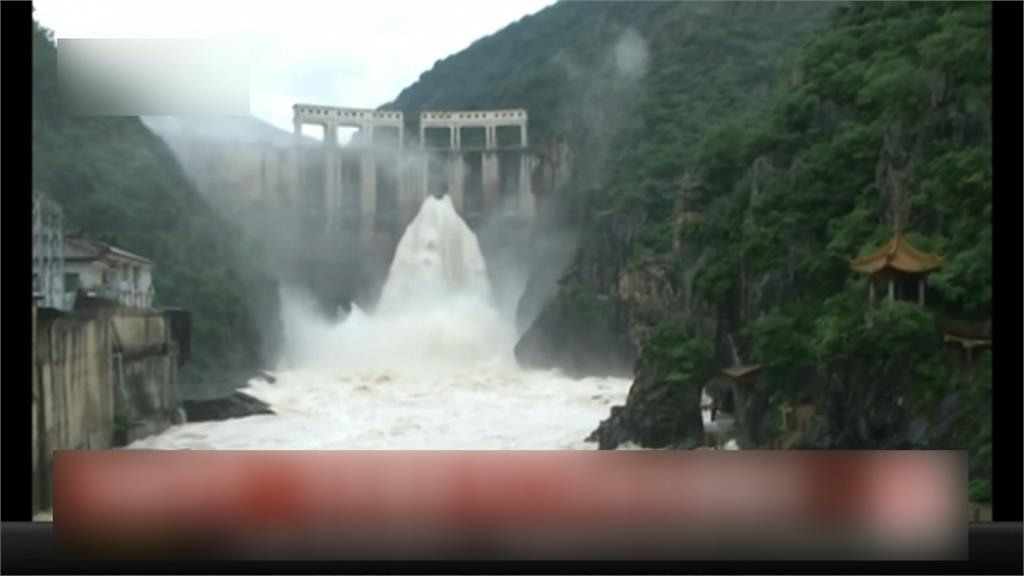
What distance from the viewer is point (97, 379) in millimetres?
6605

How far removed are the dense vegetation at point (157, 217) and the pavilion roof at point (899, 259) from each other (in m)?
3.24

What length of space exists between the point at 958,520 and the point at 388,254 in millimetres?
3348

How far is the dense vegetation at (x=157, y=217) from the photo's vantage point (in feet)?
21.6

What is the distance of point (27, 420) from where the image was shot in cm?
607

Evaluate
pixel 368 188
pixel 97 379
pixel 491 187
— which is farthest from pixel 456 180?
pixel 97 379

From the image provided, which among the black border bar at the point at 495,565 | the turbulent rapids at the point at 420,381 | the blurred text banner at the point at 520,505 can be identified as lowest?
the black border bar at the point at 495,565

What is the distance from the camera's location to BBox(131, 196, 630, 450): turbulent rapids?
261 inches

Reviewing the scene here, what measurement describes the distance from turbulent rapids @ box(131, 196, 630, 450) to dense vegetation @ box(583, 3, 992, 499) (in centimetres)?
70

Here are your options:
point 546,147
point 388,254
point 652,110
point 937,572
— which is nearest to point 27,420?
point 388,254

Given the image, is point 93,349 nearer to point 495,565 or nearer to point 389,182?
point 389,182

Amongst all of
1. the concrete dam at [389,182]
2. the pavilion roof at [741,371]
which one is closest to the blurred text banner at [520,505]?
the pavilion roof at [741,371]

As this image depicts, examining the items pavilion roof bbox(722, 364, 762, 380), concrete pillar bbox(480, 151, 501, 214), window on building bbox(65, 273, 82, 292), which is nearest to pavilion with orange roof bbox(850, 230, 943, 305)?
pavilion roof bbox(722, 364, 762, 380)

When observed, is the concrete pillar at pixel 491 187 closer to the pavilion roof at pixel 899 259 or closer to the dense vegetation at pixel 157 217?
the dense vegetation at pixel 157 217

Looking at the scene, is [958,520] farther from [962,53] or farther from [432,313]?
[432,313]
